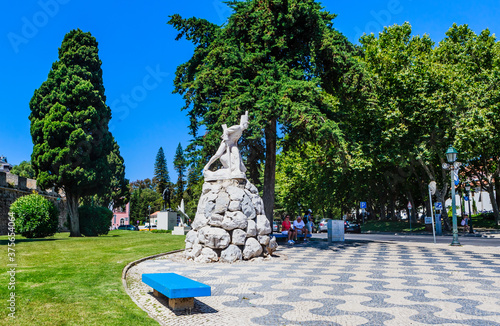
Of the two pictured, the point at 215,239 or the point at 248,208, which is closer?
the point at 215,239

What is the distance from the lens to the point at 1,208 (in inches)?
1038

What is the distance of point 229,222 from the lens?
1220 cm

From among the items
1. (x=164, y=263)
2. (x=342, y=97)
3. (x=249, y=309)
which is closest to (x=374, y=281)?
(x=249, y=309)

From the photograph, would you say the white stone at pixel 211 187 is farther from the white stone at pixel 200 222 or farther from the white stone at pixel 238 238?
the white stone at pixel 238 238

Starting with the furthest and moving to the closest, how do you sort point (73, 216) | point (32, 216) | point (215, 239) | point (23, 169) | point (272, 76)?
1. point (23, 169)
2. point (73, 216)
3. point (32, 216)
4. point (272, 76)
5. point (215, 239)

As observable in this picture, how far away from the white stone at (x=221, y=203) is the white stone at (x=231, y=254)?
117 centimetres

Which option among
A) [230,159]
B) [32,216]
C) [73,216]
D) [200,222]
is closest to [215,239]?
[200,222]

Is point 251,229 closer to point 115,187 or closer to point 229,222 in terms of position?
point 229,222

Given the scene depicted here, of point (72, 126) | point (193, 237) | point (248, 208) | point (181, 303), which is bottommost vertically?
point (181, 303)

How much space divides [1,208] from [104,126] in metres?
8.71

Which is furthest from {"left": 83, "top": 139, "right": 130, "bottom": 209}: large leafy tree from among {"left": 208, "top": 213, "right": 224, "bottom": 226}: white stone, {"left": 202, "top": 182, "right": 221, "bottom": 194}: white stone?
{"left": 208, "top": 213, "right": 224, "bottom": 226}: white stone

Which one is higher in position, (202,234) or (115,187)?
(115,187)

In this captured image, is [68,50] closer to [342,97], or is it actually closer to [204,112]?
[204,112]

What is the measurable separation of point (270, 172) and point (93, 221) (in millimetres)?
15281
